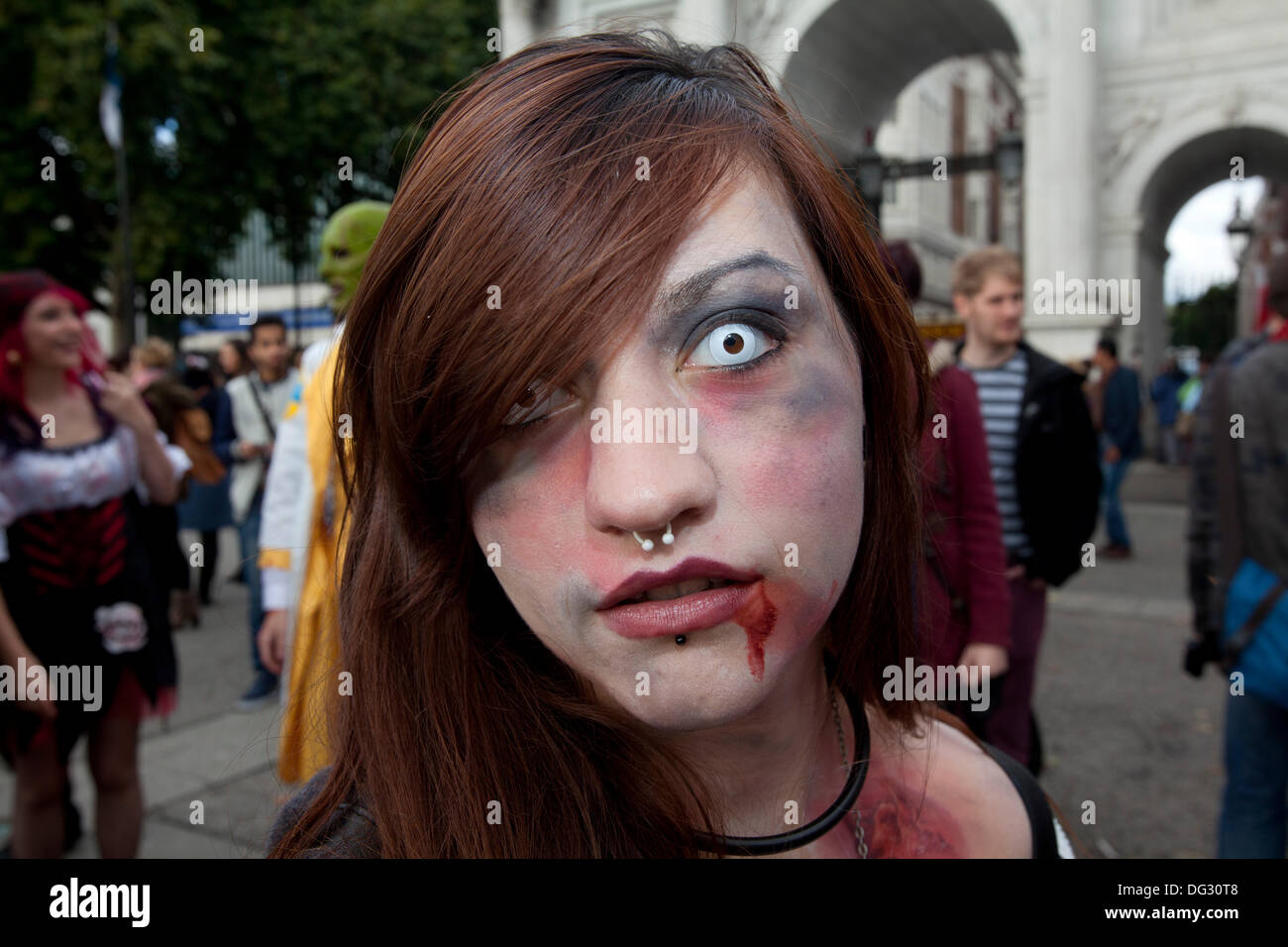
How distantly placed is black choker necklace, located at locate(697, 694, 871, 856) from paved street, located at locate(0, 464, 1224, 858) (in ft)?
4.92

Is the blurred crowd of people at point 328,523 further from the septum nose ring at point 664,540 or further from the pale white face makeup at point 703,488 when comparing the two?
the septum nose ring at point 664,540

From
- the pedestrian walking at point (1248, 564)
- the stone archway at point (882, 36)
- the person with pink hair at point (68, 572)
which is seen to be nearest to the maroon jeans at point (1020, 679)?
the pedestrian walking at point (1248, 564)

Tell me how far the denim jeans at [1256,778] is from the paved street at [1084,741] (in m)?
0.49

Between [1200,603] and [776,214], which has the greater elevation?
[776,214]

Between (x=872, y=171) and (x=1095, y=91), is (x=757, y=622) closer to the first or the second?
(x=872, y=171)

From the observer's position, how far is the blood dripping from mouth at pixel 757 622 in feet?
2.65

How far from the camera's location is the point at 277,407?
6566 mm

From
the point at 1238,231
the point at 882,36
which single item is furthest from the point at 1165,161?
the point at 882,36

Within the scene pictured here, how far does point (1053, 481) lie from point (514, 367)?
319 centimetres

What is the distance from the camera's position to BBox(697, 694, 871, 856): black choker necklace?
0.96 m

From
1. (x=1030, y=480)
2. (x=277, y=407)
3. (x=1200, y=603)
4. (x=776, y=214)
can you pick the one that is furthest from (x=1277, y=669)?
(x=277, y=407)

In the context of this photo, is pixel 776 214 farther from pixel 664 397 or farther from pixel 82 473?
pixel 82 473

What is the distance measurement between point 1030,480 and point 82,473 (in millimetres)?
3260

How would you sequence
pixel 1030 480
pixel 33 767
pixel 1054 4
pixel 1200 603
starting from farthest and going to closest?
pixel 1054 4 → pixel 1030 480 → pixel 33 767 → pixel 1200 603
